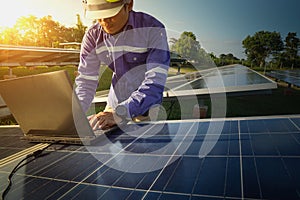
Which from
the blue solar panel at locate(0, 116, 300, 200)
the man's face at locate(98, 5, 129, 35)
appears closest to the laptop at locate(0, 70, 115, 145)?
the blue solar panel at locate(0, 116, 300, 200)

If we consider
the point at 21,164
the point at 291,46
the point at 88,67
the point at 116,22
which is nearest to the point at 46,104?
the point at 21,164

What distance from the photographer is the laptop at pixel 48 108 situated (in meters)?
1.41

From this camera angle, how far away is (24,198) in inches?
41.3

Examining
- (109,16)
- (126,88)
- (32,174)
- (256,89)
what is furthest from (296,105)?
(32,174)

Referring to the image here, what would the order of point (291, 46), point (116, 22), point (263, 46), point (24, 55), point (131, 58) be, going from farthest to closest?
point (263, 46) < point (291, 46) < point (24, 55) < point (131, 58) < point (116, 22)

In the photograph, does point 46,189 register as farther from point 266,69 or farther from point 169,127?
point 266,69

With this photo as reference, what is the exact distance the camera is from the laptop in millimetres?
1414

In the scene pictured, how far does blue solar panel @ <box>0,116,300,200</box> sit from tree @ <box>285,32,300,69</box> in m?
32.1

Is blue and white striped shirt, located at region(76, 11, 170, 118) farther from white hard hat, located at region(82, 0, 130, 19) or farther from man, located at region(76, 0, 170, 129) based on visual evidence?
white hard hat, located at region(82, 0, 130, 19)

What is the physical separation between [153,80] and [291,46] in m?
35.0

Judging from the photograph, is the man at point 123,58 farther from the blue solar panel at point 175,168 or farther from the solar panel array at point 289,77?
the solar panel array at point 289,77

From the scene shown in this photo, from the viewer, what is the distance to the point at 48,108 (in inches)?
62.3

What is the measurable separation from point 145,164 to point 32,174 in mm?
626

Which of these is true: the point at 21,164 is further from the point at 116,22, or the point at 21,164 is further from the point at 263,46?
the point at 263,46
